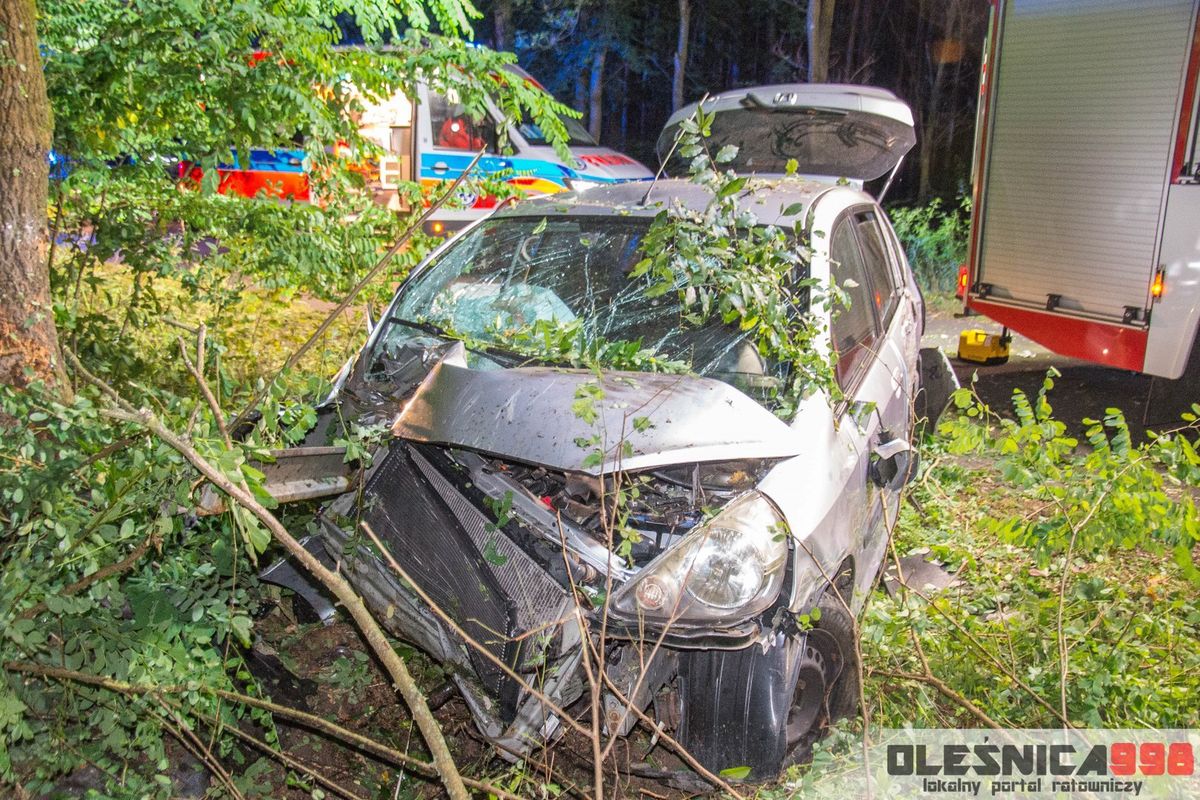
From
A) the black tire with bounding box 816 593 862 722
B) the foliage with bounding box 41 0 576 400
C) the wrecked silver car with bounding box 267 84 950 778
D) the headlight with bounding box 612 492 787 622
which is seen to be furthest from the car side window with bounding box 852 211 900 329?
the headlight with bounding box 612 492 787 622

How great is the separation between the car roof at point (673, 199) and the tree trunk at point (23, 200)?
5.83ft

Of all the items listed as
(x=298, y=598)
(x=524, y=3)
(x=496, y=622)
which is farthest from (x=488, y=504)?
(x=524, y=3)

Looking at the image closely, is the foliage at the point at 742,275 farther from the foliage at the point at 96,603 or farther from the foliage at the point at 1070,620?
the foliage at the point at 96,603

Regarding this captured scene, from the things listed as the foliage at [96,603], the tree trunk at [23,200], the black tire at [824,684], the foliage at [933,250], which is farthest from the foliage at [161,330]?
the foliage at [933,250]

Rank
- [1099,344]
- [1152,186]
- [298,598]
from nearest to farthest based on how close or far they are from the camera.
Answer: [298,598] → [1152,186] → [1099,344]

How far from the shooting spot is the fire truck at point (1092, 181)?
5.72 m

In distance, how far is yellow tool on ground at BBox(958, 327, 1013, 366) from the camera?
25.1ft

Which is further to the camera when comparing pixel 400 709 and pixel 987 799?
pixel 400 709

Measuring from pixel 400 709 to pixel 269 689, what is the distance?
0.43 meters

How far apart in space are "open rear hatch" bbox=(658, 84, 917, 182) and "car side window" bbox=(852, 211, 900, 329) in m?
0.48

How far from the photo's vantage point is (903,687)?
3121 millimetres

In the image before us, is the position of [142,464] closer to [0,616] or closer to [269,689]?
[0,616]

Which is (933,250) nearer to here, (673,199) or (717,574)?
(673,199)

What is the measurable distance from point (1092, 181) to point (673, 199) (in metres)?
4.30
